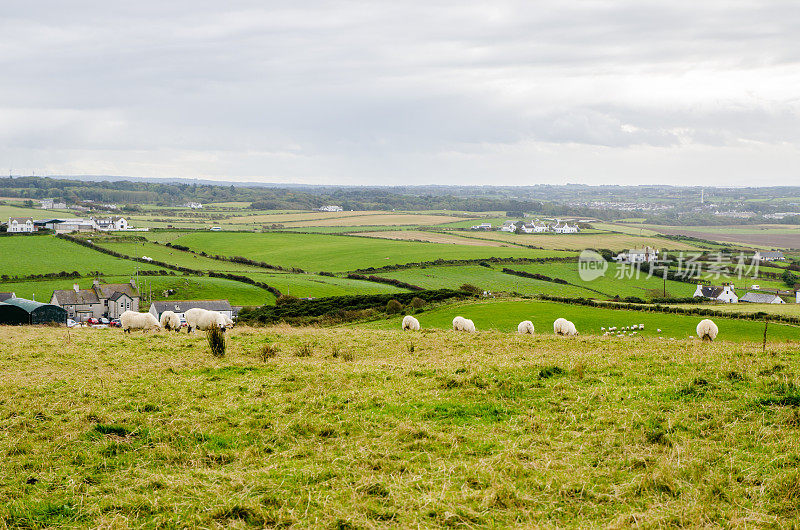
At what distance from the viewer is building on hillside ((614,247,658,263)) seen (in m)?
89.2

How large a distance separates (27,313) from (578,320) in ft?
124

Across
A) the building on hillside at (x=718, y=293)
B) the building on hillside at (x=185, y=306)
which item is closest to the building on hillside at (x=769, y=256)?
the building on hillside at (x=718, y=293)

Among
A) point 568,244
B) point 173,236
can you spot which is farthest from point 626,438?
point 173,236

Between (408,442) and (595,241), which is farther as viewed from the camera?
(595,241)

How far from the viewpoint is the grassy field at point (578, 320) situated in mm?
33688

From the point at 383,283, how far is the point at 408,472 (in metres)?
66.6

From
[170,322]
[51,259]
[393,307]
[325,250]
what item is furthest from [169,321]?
[325,250]

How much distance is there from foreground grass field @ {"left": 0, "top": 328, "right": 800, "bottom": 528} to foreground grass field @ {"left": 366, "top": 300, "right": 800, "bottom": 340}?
2057cm

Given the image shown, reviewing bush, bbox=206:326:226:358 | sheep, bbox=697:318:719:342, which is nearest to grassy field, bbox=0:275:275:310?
bush, bbox=206:326:226:358

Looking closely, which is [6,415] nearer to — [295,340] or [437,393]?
[437,393]

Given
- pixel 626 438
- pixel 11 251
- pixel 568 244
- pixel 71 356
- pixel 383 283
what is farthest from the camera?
pixel 568 244

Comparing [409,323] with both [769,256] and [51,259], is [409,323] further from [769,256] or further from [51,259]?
[769,256]

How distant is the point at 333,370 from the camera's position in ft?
45.0

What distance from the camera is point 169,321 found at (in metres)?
26.5
